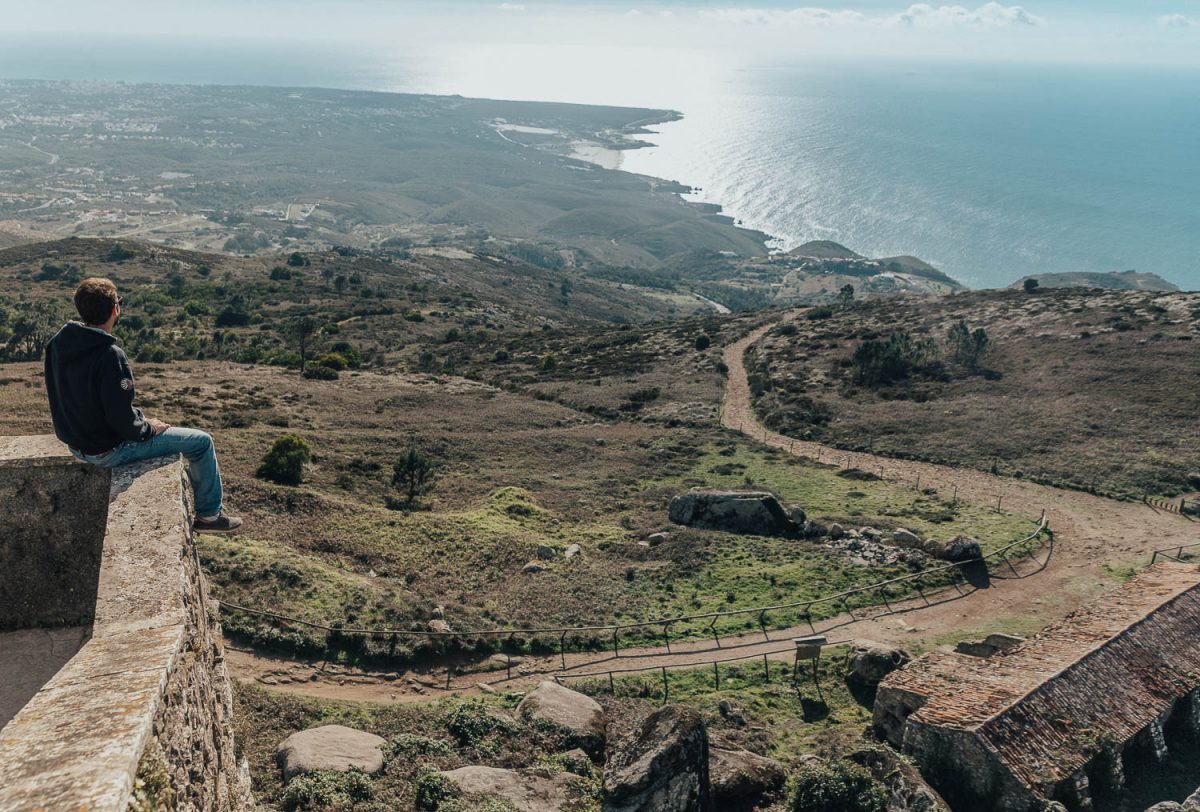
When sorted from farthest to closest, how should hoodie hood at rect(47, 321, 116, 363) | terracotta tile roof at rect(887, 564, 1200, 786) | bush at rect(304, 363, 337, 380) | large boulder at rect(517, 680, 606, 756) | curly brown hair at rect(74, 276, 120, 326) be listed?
bush at rect(304, 363, 337, 380) < large boulder at rect(517, 680, 606, 756) < terracotta tile roof at rect(887, 564, 1200, 786) < curly brown hair at rect(74, 276, 120, 326) < hoodie hood at rect(47, 321, 116, 363)

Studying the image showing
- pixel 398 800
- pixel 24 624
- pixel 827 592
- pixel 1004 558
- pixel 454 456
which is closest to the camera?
pixel 24 624

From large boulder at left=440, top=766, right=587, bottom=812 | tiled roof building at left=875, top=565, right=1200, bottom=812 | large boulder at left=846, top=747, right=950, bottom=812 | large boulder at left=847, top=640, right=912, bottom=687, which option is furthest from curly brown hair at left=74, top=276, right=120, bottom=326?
large boulder at left=847, top=640, right=912, bottom=687

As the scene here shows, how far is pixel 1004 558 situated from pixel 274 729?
2682cm

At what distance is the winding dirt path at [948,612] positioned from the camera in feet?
61.3

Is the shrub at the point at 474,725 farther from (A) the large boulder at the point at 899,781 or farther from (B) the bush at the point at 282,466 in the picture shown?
(B) the bush at the point at 282,466

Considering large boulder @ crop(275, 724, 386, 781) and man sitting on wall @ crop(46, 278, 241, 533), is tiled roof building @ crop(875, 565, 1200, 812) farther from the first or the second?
man sitting on wall @ crop(46, 278, 241, 533)

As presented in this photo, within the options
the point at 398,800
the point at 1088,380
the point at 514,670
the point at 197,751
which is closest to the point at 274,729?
the point at 398,800

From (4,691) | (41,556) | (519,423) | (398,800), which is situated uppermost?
(41,556)

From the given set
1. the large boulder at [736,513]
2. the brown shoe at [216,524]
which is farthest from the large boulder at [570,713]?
the large boulder at [736,513]

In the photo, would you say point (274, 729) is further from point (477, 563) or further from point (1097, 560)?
point (1097, 560)

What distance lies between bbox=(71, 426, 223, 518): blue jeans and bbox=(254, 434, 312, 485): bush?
25783 mm

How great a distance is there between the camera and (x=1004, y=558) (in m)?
28.7

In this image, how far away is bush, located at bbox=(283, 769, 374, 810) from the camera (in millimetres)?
12133

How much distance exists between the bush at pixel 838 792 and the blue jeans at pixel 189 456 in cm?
1226
